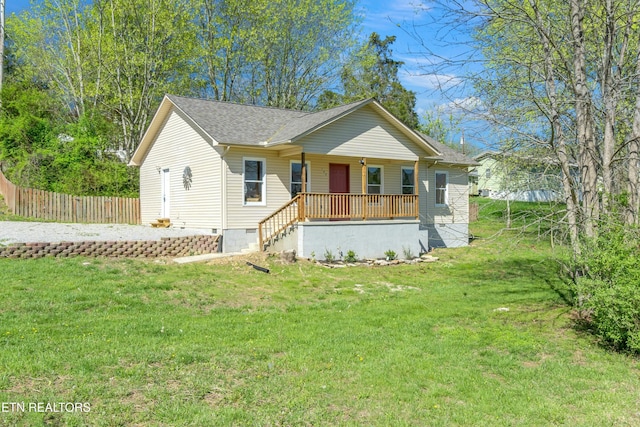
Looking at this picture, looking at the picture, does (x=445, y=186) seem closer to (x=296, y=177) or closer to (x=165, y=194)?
(x=296, y=177)

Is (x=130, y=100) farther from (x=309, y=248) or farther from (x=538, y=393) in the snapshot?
(x=538, y=393)

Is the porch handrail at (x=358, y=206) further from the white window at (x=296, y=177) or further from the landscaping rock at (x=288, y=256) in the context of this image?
the white window at (x=296, y=177)

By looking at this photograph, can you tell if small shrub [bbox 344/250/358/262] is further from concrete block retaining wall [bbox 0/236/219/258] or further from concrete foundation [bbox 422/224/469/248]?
concrete foundation [bbox 422/224/469/248]

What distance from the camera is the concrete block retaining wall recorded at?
11586 millimetres

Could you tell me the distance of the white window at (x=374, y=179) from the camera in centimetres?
1856

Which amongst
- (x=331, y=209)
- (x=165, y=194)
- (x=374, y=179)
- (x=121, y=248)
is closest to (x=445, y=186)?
(x=374, y=179)

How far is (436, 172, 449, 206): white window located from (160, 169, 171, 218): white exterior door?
1127cm

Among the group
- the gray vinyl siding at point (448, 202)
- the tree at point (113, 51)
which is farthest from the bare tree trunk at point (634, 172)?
the tree at point (113, 51)

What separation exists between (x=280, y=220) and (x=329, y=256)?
6.95 ft

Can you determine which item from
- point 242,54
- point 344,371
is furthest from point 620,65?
point 242,54

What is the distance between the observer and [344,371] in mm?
5172

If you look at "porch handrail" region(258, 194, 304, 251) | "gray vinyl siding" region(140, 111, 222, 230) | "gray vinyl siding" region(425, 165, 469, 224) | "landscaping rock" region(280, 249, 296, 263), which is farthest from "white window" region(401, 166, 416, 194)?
"gray vinyl siding" region(140, 111, 222, 230)

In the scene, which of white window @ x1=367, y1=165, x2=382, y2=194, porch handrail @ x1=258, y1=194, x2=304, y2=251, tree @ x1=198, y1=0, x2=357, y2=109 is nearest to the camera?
porch handrail @ x1=258, y1=194, x2=304, y2=251

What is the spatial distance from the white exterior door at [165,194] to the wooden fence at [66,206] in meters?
2.61
